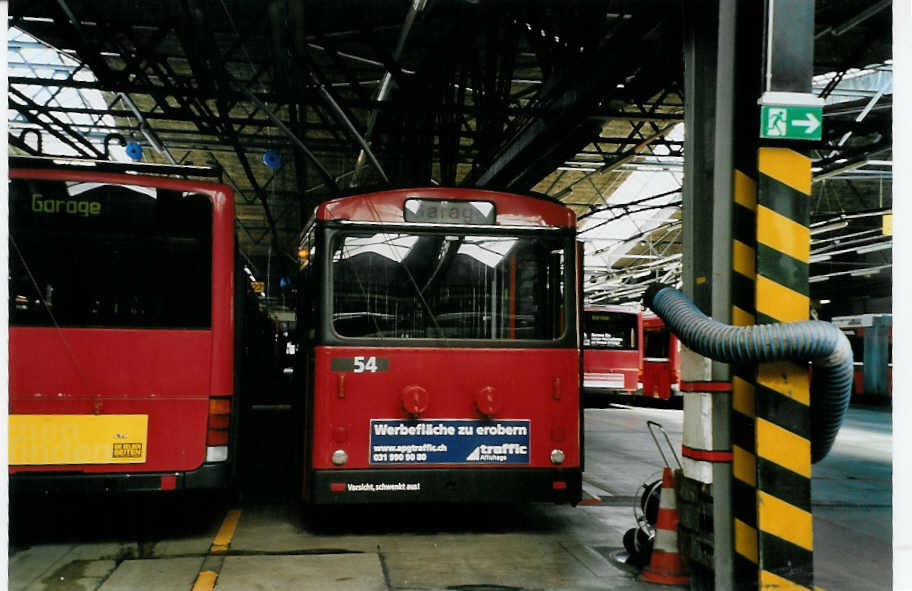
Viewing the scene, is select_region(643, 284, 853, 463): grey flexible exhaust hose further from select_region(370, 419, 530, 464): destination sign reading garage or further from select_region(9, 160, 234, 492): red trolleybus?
select_region(9, 160, 234, 492): red trolleybus

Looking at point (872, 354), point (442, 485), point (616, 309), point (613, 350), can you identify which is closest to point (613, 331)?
point (613, 350)

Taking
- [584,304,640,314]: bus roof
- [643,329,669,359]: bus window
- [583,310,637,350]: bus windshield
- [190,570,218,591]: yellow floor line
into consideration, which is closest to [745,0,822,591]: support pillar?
[190,570,218,591]: yellow floor line

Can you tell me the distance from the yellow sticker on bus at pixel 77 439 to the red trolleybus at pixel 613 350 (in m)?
21.2

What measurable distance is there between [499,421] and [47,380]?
3.79 metres

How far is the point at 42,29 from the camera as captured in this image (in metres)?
13.6

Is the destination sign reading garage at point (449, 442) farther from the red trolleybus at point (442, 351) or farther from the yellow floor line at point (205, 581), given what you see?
the yellow floor line at point (205, 581)

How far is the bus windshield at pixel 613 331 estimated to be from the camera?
27.3 metres

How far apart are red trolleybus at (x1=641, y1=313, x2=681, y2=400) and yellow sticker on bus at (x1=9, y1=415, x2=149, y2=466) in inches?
926

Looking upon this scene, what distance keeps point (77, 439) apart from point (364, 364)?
7.89 feet

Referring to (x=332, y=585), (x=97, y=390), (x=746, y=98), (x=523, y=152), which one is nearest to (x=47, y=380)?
(x=97, y=390)

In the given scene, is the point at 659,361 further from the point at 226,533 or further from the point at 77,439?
the point at 77,439

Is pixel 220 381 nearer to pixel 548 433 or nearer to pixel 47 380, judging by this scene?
pixel 47 380

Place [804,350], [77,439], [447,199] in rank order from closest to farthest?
[804,350], [77,439], [447,199]

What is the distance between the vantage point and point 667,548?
6.18m
